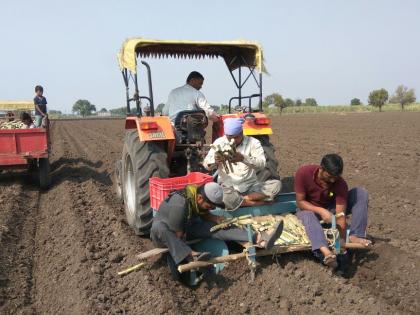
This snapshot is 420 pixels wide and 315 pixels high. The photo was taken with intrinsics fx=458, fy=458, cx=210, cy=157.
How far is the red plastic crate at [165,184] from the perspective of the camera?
450 centimetres

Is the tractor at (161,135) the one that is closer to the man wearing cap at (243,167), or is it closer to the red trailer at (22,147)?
the man wearing cap at (243,167)

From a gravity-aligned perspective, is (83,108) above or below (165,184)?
above

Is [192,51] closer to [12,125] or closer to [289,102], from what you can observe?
[12,125]

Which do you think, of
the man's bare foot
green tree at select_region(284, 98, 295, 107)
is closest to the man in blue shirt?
the man's bare foot

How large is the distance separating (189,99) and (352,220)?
Result: 2318 millimetres

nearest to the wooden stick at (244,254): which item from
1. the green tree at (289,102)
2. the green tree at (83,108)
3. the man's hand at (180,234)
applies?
the man's hand at (180,234)

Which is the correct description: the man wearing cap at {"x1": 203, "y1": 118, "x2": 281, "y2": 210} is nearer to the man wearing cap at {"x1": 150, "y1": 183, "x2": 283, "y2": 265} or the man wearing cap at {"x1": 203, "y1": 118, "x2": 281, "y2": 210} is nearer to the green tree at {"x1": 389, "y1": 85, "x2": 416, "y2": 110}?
the man wearing cap at {"x1": 150, "y1": 183, "x2": 283, "y2": 265}

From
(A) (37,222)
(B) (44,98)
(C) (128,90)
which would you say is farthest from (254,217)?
(B) (44,98)

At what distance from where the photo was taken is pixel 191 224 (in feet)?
14.0

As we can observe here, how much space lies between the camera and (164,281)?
13.1 feet

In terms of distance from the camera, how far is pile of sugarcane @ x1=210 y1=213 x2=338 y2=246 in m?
4.07

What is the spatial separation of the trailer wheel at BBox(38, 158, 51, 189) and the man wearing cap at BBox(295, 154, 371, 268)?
18.6 feet

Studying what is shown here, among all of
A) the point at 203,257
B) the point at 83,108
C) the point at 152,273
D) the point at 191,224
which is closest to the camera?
the point at 203,257

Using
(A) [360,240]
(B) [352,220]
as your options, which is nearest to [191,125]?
(B) [352,220]
